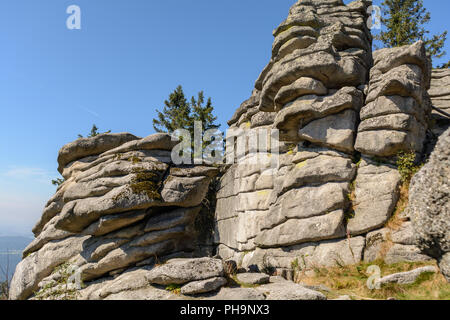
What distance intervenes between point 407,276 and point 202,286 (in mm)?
7041

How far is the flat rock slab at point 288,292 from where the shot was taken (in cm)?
923

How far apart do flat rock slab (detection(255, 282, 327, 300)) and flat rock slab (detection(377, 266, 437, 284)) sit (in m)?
2.73

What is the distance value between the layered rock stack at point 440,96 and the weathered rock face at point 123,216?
46.5 feet

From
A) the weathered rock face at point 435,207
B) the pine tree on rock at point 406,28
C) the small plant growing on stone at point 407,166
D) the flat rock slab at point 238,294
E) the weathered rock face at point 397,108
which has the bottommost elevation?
the flat rock slab at point 238,294

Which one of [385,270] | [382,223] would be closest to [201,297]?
[385,270]

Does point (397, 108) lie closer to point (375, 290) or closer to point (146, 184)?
point (375, 290)

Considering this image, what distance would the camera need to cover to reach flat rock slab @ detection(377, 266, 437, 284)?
33.2 feet

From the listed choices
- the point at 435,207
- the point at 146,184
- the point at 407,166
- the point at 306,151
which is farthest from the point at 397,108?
the point at 146,184

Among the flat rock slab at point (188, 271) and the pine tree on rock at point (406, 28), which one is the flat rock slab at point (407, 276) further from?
the pine tree on rock at point (406, 28)

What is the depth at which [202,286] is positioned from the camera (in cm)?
1019

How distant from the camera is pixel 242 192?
71.4 feet

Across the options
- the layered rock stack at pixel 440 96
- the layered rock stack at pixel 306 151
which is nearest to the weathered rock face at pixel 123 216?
the layered rock stack at pixel 306 151

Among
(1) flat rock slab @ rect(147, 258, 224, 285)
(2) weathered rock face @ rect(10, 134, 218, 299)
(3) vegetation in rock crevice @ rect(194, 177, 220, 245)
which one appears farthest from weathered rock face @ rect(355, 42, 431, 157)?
(3) vegetation in rock crevice @ rect(194, 177, 220, 245)
